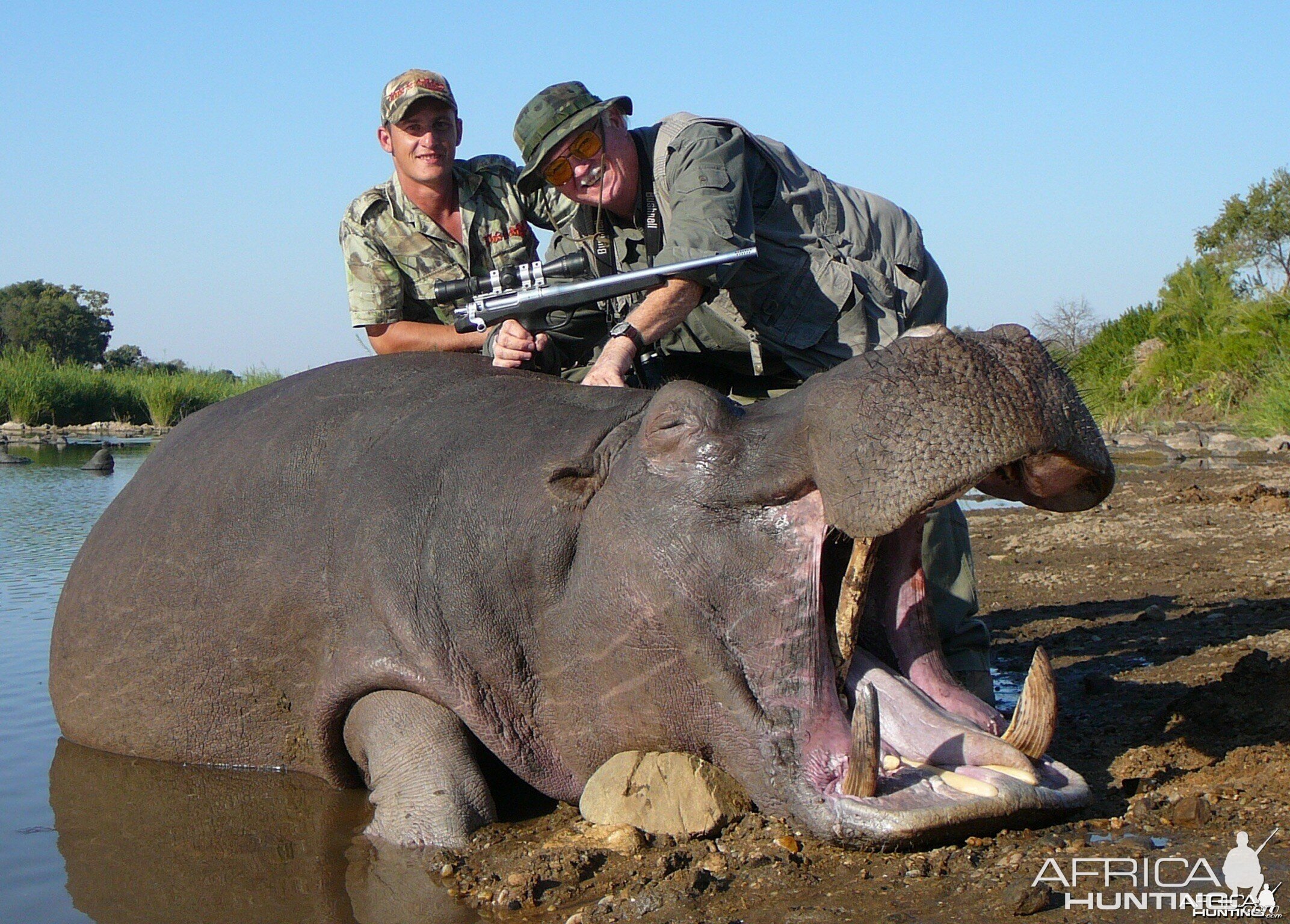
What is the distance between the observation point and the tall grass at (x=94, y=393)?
24.9 meters

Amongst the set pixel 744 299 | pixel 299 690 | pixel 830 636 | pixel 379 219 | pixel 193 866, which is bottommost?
pixel 193 866

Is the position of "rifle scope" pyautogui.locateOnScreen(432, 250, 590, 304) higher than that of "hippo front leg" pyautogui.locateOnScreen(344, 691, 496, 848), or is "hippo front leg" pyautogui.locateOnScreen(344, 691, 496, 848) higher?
"rifle scope" pyautogui.locateOnScreen(432, 250, 590, 304)

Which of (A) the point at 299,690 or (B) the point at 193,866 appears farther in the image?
(A) the point at 299,690

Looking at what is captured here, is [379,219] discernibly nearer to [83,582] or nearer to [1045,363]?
[83,582]

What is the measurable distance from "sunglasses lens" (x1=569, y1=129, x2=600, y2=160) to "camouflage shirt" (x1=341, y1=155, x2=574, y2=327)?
1.00 m

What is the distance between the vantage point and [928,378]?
8.59ft

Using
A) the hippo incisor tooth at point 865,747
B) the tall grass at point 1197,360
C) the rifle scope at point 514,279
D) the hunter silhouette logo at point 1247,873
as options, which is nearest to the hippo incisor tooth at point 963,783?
the hippo incisor tooth at point 865,747

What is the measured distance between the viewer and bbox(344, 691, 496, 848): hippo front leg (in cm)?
325

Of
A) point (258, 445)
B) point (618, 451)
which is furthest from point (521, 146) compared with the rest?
point (618, 451)

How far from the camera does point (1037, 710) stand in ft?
9.14

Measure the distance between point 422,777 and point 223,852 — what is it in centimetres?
61

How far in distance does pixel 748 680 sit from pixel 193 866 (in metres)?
1.54

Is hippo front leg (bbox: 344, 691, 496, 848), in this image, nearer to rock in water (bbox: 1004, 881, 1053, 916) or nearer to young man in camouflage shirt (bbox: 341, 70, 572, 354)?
rock in water (bbox: 1004, 881, 1053, 916)

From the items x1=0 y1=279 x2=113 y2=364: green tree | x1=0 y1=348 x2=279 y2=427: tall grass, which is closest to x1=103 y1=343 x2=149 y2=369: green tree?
x1=0 y1=279 x2=113 y2=364: green tree
